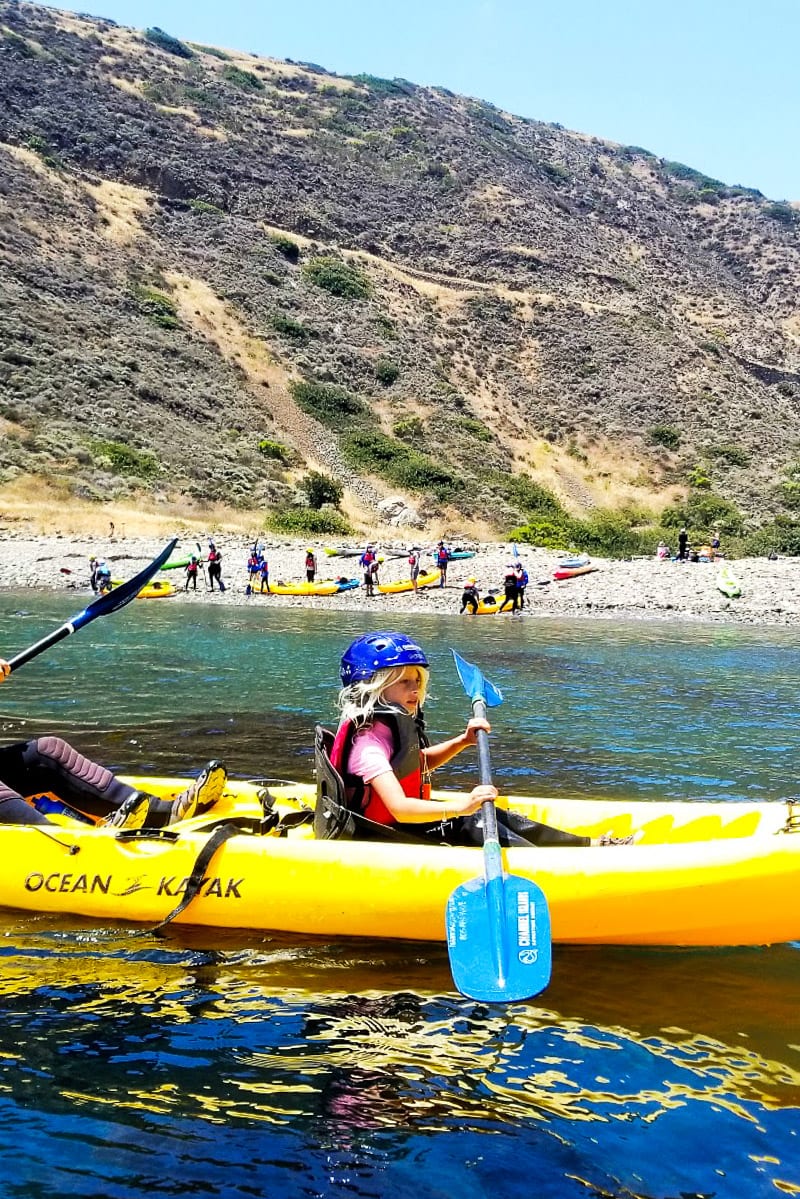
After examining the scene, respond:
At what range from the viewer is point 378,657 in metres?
4.26

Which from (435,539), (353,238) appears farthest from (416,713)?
(353,238)

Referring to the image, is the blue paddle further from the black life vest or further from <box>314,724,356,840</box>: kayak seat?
<box>314,724,356,840</box>: kayak seat

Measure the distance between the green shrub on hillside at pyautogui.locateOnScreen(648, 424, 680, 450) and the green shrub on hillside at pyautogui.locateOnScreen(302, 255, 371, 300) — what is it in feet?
55.3

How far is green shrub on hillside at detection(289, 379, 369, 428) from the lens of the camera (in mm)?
43156

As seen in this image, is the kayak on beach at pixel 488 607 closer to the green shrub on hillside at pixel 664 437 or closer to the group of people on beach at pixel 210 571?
the group of people on beach at pixel 210 571

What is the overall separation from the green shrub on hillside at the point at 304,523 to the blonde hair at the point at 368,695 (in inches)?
1093

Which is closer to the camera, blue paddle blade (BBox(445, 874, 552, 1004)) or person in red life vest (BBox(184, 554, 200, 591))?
blue paddle blade (BBox(445, 874, 552, 1004))

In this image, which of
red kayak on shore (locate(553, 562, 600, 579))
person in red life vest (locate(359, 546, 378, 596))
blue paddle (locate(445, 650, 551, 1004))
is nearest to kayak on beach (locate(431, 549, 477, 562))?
red kayak on shore (locate(553, 562, 600, 579))

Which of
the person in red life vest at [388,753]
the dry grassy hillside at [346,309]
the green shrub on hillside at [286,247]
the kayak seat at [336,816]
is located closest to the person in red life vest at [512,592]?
the dry grassy hillside at [346,309]

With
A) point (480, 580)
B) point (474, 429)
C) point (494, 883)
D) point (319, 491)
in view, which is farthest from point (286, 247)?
point (494, 883)

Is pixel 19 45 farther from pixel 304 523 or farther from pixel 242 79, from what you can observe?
pixel 304 523

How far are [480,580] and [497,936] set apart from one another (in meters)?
22.3

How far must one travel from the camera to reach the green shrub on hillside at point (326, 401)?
4316 cm

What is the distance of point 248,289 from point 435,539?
21.4 meters
